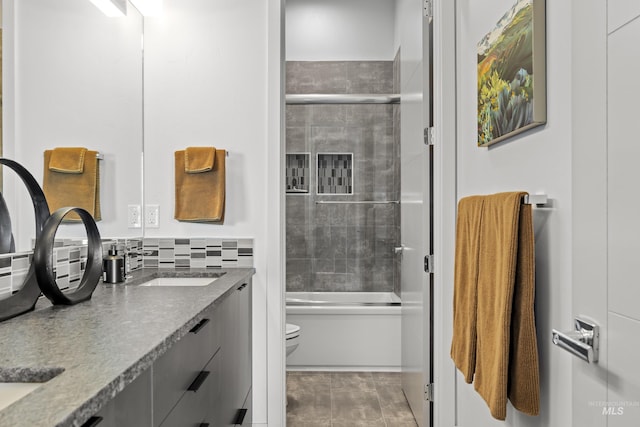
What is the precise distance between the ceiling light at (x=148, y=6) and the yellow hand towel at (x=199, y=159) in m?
0.76

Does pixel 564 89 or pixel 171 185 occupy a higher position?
pixel 564 89

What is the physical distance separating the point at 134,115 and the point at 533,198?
1.97 m

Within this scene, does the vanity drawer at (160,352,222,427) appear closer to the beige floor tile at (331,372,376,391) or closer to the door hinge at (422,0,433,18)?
the beige floor tile at (331,372,376,391)

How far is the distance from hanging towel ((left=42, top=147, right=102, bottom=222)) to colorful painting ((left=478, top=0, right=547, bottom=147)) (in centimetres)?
153

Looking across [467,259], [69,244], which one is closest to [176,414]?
[69,244]

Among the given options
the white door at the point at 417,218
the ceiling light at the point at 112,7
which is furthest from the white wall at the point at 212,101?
the white door at the point at 417,218

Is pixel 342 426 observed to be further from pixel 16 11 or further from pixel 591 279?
pixel 16 11

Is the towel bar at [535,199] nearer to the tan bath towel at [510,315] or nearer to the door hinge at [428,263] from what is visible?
the tan bath towel at [510,315]

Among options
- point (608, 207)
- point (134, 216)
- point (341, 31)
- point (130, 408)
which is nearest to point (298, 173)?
point (341, 31)

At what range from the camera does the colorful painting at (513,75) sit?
1.31 meters

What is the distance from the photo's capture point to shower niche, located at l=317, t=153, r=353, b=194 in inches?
169

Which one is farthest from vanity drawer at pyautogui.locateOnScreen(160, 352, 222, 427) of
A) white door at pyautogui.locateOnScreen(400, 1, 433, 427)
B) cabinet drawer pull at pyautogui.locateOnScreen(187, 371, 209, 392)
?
white door at pyautogui.locateOnScreen(400, 1, 433, 427)

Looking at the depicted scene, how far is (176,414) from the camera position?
129 centimetres

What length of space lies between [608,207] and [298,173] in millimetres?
3518
